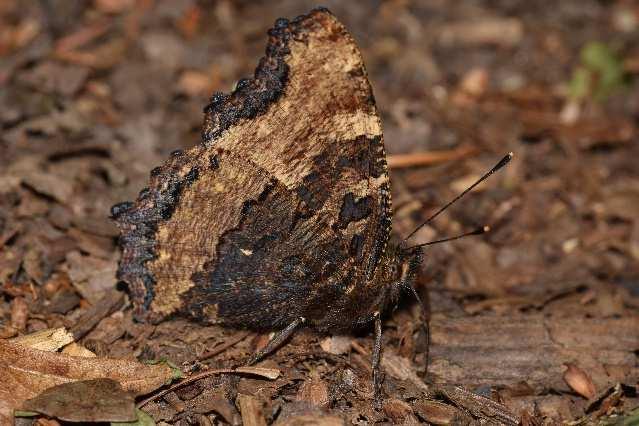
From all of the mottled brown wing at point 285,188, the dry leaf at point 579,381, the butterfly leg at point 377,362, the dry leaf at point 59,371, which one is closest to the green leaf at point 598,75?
the dry leaf at point 579,381

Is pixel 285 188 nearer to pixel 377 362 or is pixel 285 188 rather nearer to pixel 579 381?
pixel 377 362

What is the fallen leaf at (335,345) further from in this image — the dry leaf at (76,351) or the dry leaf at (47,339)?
the dry leaf at (47,339)

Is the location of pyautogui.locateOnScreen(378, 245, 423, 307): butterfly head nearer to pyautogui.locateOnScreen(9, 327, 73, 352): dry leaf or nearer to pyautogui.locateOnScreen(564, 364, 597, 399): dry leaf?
pyautogui.locateOnScreen(564, 364, 597, 399): dry leaf

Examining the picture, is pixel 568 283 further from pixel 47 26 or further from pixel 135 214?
pixel 47 26

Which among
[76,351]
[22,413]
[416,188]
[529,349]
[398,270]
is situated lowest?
[22,413]

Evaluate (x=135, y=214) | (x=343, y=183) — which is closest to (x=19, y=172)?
(x=135, y=214)

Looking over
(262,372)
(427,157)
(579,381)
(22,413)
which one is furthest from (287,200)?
(427,157)

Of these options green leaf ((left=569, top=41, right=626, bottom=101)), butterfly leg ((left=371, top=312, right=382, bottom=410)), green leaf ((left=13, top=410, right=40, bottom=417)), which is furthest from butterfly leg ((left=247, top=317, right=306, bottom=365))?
green leaf ((left=569, top=41, right=626, bottom=101))
